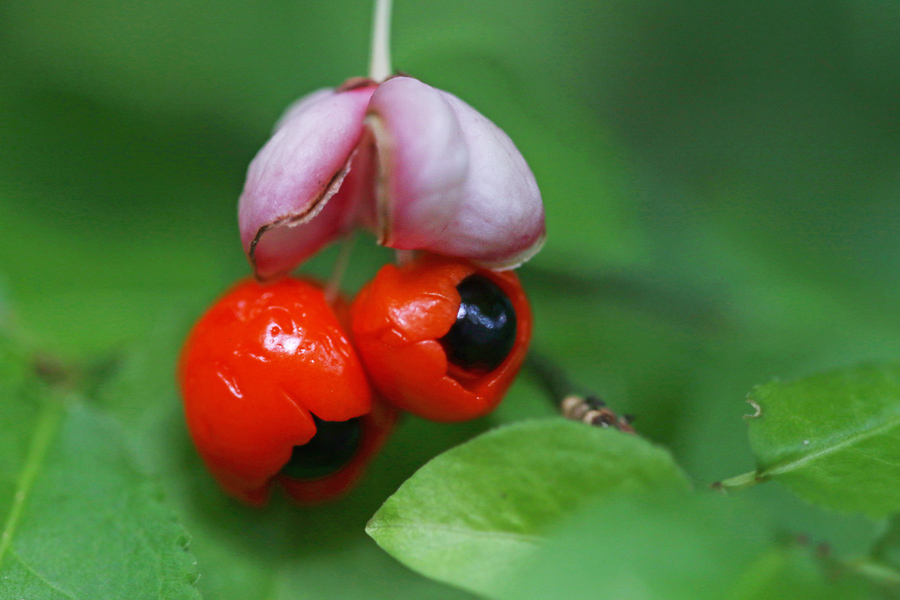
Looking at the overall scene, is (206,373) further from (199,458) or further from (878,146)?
(878,146)

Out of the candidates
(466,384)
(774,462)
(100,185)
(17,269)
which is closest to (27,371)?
(17,269)

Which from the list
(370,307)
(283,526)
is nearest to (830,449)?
(370,307)

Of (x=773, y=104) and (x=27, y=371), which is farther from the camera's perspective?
(x=773, y=104)

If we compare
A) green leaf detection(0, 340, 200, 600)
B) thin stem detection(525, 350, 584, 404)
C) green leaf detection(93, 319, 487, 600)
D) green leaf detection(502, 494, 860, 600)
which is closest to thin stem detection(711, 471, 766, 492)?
green leaf detection(502, 494, 860, 600)

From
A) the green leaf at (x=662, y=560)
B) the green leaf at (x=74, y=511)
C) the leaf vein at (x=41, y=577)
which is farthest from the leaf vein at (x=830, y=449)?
the leaf vein at (x=41, y=577)

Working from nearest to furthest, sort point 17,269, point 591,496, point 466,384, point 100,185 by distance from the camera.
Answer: point 591,496, point 466,384, point 17,269, point 100,185

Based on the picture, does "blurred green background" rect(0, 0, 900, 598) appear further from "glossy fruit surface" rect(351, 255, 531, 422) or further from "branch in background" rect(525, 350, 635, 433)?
"glossy fruit surface" rect(351, 255, 531, 422)

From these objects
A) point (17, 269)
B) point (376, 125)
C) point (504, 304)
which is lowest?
point (17, 269)
